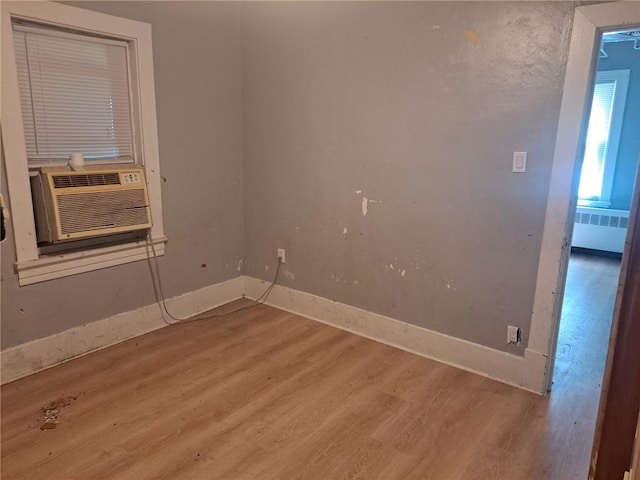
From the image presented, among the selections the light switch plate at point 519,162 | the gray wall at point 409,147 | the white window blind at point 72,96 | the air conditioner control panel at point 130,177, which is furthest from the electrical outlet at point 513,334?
the white window blind at point 72,96

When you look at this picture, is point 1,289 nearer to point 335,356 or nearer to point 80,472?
point 80,472

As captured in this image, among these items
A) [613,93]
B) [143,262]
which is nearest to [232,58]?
[143,262]

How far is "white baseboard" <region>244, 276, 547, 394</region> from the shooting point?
2508 mm

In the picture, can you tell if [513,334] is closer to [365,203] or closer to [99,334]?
[365,203]

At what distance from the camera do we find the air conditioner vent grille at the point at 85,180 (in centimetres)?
248

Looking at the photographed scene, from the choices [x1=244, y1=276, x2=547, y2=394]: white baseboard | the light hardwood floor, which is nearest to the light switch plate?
[x1=244, y1=276, x2=547, y2=394]: white baseboard

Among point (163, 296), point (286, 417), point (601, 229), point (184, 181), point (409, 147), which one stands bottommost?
point (286, 417)

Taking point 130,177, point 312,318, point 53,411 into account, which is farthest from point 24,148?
point 312,318

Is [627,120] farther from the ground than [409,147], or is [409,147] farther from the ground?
[627,120]

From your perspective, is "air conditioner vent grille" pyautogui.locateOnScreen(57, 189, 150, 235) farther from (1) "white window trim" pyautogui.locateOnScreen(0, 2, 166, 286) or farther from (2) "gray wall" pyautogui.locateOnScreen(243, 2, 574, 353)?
(2) "gray wall" pyautogui.locateOnScreen(243, 2, 574, 353)

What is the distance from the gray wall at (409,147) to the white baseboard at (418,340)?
0.06 metres

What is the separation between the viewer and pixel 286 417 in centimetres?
223

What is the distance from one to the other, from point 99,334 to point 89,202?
34.4 inches

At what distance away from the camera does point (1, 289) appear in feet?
7.94
